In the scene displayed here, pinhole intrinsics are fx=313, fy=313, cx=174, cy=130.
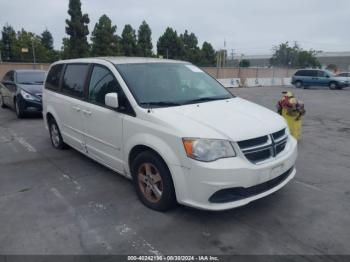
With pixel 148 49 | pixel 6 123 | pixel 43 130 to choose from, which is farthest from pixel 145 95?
pixel 148 49

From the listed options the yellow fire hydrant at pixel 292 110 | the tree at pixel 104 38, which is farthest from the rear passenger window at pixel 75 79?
Answer: the tree at pixel 104 38

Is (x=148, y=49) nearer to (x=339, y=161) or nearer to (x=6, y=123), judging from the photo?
(x=6, y=123)

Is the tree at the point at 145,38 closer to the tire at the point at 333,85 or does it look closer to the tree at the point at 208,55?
the tree at the point at 208,55

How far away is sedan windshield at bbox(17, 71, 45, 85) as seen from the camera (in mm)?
10144

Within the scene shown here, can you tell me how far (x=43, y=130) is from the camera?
820 cm

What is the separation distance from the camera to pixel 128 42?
3878 centimetres

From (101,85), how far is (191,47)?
43.1m

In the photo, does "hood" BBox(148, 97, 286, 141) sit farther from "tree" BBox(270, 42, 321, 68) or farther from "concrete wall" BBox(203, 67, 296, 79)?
"tree" BBox(270, 42, 321, 68)

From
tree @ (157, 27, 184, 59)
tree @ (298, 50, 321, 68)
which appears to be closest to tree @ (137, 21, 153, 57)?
tree @ (157, 27, 184, 59)

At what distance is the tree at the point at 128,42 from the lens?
38.5 metres

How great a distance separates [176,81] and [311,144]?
13.6 ft

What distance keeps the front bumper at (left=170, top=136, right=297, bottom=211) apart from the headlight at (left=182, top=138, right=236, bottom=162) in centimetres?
6

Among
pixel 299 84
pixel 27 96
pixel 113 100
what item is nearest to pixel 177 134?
pixel 113 100

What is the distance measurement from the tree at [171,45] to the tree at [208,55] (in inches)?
188
